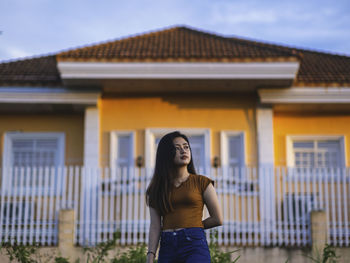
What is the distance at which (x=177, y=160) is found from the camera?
403 cm

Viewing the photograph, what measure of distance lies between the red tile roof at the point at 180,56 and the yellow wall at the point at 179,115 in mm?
1145

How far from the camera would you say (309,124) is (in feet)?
41.1

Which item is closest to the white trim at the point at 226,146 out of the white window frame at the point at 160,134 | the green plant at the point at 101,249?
the white window frame at the point at 160,134

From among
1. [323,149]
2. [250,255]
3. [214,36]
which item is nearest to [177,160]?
[250,255]

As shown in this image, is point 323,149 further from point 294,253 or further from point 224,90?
point 294,253

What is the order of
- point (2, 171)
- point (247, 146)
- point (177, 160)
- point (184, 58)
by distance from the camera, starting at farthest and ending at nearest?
point (247, 146) → point (184, 58) → point (2, 171) → point (177, 160)

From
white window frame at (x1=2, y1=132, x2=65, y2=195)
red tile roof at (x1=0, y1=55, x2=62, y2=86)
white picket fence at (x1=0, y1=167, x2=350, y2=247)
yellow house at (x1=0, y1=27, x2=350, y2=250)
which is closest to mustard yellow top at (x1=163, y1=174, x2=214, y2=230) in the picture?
white picket fence at (x1=0, y1=167, x2=350, y2=247)

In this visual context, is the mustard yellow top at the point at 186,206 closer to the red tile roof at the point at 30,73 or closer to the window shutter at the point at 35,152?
the red tile roof at the point at 30,73

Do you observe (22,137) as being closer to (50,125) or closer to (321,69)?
(50,125)

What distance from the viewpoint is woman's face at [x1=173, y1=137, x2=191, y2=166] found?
4020 millimetres

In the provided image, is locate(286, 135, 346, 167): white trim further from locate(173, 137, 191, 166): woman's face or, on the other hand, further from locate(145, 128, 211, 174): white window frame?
locate(173, 137, 191, 166): woman's face

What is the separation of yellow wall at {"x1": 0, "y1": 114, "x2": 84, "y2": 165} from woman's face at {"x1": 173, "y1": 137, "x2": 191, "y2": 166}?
8689mm

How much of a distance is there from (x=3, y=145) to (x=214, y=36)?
19.1ft

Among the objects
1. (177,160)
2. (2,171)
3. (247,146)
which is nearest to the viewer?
(177,160)
